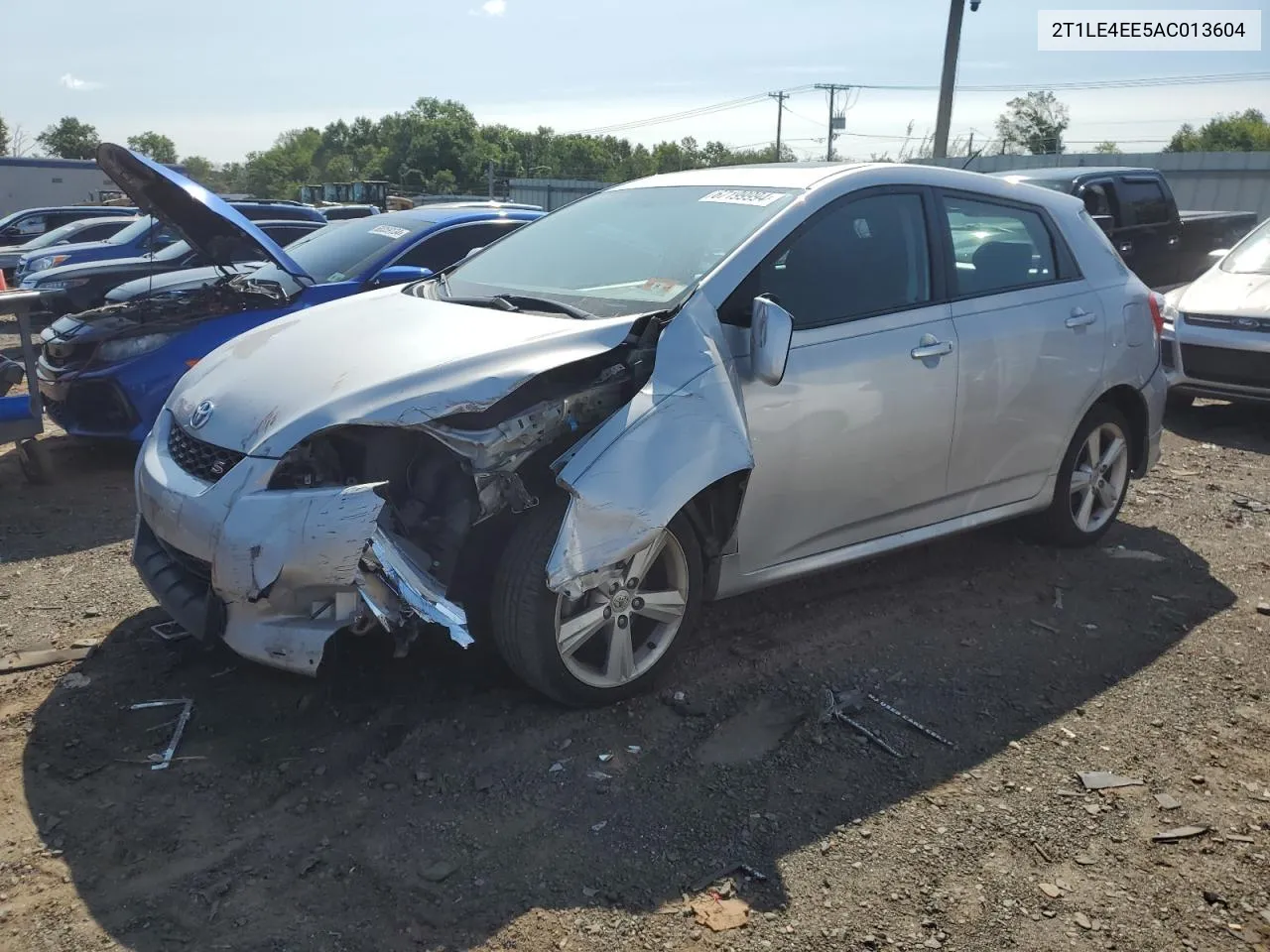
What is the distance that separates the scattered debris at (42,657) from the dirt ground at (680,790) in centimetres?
8

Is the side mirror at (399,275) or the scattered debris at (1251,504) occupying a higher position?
the side mirror at (399,275)

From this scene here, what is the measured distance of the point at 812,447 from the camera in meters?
3.71

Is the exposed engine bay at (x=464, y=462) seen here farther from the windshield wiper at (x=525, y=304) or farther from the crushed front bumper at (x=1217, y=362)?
the crushed front bumper at (x=1217, y=362)

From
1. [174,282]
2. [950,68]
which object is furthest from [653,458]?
[950,68]

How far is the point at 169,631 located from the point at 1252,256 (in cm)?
875

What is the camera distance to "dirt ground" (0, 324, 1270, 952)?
2.57m

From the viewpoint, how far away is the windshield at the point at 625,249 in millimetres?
3729

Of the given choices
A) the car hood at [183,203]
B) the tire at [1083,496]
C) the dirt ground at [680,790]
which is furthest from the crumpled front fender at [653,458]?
the car hood at [183,203]

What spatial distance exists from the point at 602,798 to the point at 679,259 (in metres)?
1.95

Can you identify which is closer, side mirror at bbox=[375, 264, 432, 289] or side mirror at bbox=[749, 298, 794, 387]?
side mirror at bbox=[749, 298, 794, 387]

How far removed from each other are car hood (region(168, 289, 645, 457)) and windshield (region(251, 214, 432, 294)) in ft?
9.41

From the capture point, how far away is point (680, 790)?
3.10 meters

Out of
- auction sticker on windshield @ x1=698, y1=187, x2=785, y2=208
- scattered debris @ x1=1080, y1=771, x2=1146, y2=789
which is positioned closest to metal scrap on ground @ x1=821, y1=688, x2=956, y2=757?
scattered debris @ x1=1080, y1=771, x2=1146, y2=789

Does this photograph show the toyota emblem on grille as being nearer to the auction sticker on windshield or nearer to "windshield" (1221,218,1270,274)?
Answer: the auction sticker on windshield
